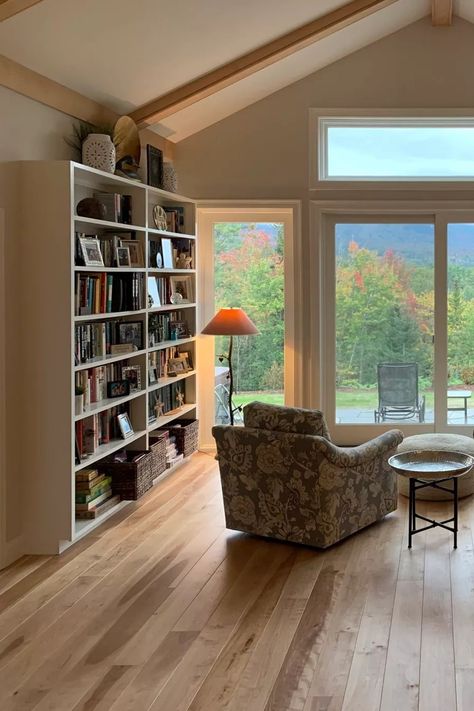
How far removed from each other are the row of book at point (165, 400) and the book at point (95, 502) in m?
0.93

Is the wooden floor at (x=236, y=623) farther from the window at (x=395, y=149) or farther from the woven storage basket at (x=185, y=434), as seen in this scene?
the window at (x=395, y=149)

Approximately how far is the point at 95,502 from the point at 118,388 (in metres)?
0.82

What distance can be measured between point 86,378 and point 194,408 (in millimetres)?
2182

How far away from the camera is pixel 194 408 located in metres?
7.08

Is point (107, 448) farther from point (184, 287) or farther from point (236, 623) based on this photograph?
point (184, 287)

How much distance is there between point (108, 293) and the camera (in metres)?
5.31

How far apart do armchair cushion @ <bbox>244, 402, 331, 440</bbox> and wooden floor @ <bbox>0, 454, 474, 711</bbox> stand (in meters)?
0.73

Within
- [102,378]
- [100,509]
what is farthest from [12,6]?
[100,509]

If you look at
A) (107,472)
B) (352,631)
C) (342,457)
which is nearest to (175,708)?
(352,631)

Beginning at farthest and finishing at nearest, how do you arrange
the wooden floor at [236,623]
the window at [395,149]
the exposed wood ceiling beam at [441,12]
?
the window at [395,149]
the exposed wood ceiling beam at [441,12]
the wooden floor at [236,623]

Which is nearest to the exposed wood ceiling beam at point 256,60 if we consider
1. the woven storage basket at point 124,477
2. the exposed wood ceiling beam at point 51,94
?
the exposed wood ceiling beam at point 51,94

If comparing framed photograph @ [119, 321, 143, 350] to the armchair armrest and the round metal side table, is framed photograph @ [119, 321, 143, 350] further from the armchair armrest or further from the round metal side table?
the round metal side table

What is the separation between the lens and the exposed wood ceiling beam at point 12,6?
3.87 meters

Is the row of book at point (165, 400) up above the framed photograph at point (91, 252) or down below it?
below
